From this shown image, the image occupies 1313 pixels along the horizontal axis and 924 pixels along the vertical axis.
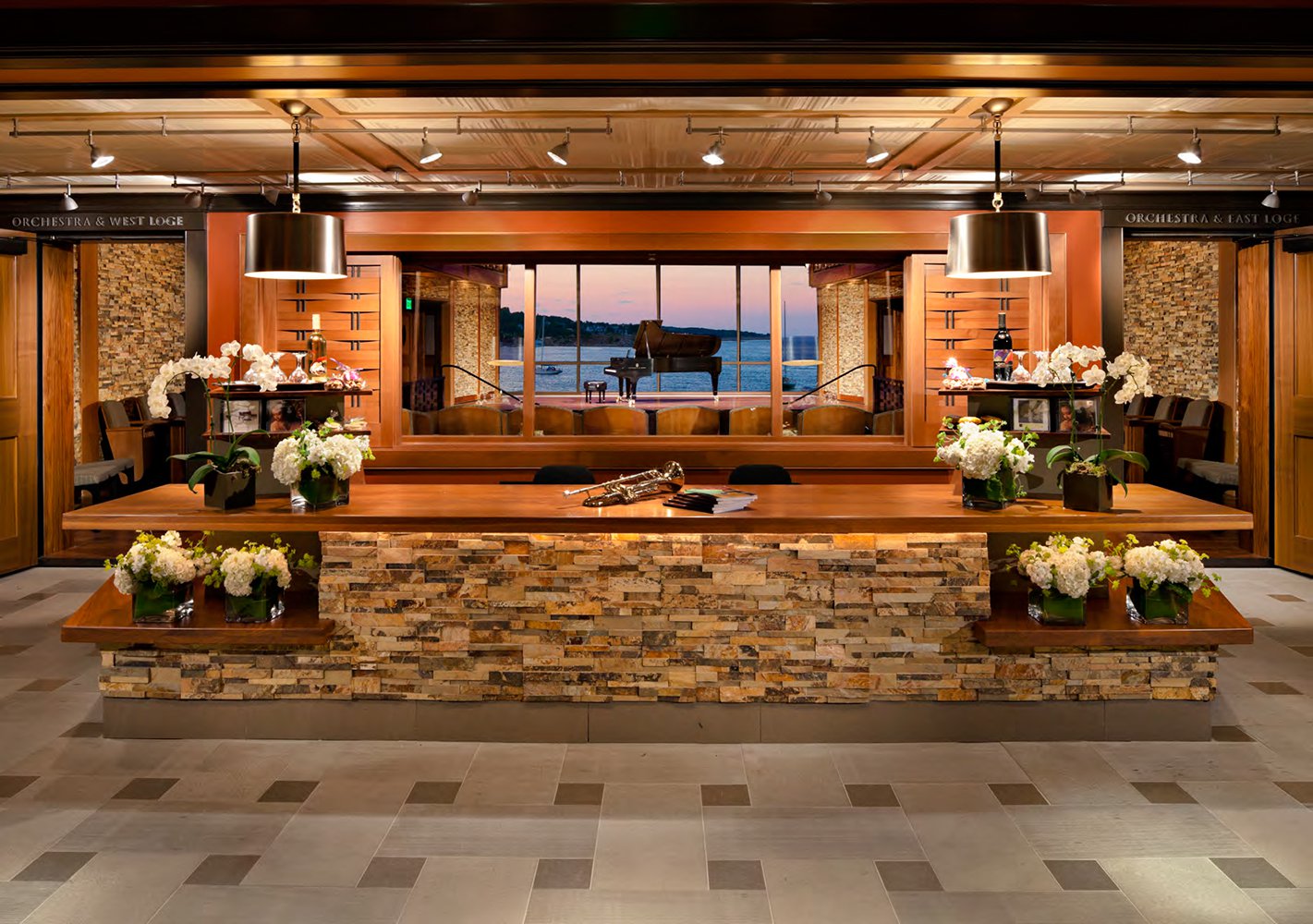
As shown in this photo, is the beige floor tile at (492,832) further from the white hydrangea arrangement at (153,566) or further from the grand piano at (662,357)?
the grand piano at (662,357)

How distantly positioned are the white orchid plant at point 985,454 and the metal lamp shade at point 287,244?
3.12 m

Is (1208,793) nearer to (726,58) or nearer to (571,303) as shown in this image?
(726,58)

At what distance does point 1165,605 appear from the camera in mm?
4547

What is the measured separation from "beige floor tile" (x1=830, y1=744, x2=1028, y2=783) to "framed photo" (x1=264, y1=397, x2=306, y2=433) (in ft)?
10.7

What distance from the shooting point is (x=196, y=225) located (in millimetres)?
8031

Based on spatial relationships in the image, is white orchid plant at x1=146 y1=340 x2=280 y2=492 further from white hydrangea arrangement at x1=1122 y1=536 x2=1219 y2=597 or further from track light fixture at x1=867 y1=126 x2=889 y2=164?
white hydrangea arrangement at x1=1122 y1=536 x2=1219 y2=597

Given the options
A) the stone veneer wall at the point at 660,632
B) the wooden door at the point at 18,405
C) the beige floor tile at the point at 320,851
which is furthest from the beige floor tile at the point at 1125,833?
the wooden door at the point at 18,405

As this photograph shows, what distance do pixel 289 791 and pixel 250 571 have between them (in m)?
0.96

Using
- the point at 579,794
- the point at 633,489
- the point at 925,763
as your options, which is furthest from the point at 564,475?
the point at 925,763

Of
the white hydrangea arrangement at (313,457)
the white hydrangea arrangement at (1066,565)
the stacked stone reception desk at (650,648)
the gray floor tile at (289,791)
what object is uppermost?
the white hydrangea arrangement at (313,457)

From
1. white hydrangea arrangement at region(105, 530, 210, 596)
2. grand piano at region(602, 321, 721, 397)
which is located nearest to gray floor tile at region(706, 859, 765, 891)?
white hydrangea arrangement at region(105, 530, 210, 596)

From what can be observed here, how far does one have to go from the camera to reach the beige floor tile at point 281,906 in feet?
10.1

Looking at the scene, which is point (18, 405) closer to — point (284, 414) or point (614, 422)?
point (284, 414)

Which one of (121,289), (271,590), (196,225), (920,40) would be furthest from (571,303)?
(920,40)
